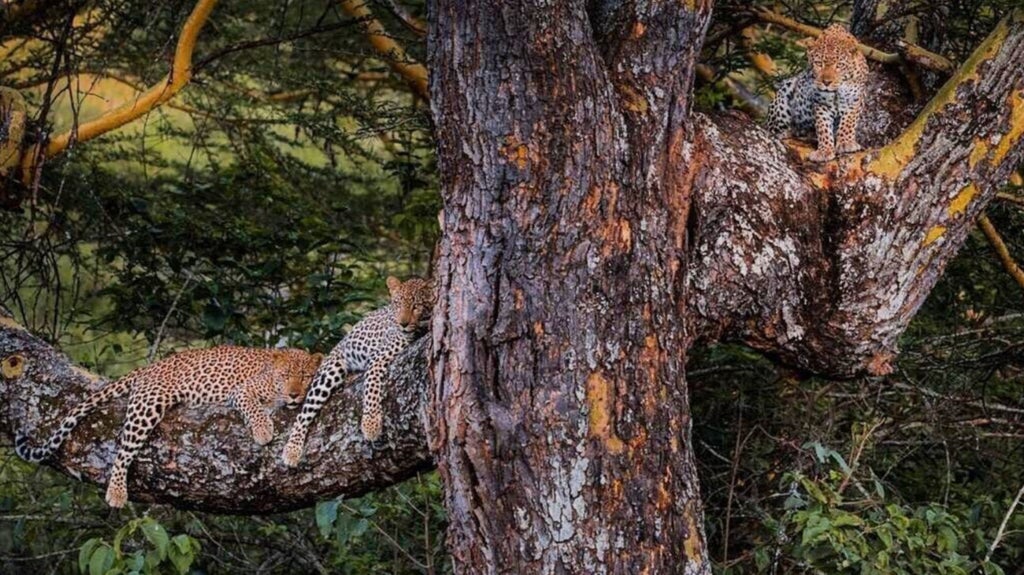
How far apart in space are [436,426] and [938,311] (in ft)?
15.9

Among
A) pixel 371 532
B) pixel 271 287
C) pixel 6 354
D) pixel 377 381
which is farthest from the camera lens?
pixel 271 287

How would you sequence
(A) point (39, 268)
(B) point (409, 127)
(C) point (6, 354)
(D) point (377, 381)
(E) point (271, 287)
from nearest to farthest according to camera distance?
(D) point (377, 381) < (C) point (6, 354) < (A) point (39, 268) < (B) point (409, 127) < (E) point (271, 287)

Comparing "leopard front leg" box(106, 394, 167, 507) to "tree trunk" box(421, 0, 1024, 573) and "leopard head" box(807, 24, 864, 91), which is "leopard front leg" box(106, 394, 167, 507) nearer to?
"tree trunk" box(421, 0, 1024, 573)

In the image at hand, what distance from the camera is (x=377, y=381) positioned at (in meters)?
5.05

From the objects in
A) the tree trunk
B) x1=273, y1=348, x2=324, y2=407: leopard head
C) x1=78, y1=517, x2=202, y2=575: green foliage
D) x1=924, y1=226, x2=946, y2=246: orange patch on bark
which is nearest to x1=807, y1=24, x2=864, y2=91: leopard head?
x1=924, y1=226, x2=946, y2=246: orange patch on bark

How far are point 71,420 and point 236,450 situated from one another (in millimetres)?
720

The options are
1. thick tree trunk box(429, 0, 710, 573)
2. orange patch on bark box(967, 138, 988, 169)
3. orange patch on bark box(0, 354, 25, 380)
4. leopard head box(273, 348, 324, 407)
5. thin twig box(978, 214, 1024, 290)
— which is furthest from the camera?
thin twig box(978, 214, 1024, 290)

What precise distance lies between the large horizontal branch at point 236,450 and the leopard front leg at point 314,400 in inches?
1.3

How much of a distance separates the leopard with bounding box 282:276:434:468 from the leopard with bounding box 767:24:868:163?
1.63 m

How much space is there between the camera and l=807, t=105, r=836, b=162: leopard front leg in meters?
5.25

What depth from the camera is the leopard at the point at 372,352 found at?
16.7 feet

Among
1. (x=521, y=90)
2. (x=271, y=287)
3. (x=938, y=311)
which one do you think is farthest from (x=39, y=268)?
(x=938, y=311)

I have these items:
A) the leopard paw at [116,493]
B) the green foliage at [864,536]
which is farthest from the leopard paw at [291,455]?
the green foliage at [864,536]

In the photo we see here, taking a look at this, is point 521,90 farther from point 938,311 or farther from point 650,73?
point 938,311
